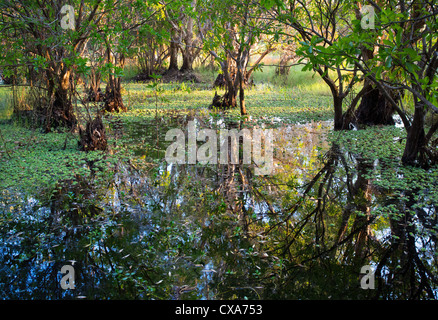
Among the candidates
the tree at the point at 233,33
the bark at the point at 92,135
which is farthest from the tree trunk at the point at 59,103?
the tree at the point at 233,33

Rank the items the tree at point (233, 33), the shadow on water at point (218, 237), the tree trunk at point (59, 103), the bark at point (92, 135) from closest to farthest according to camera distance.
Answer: the shadow on water at point (218, 237) < the bark at point (92, 135) < the tree at point (233, 33) < the tree trunk at point (59, 103)

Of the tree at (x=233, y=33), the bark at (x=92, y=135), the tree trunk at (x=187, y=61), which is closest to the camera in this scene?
the bark at (x=92, y=135)

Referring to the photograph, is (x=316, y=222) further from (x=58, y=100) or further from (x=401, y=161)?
(x=58, y=100)

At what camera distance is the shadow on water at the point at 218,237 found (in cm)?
321

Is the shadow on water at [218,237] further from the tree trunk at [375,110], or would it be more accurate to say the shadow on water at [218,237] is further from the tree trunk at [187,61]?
the tree trunk at [187,61]

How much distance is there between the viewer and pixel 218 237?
4016mm

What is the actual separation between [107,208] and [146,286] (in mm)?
1697

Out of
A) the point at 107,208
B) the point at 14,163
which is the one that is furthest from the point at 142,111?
the point at 107,208

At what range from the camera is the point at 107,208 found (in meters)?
4.63

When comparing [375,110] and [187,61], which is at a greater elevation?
[187,61]

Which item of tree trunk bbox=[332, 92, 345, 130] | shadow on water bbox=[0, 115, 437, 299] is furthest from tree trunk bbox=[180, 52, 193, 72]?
shadow on water bbox=[0, 115, 437, 299]

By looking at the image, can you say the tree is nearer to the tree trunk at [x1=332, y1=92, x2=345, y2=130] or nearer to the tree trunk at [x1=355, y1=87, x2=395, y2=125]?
the tree trunk at [x1=332, y1=92, x2=345, y2=130]

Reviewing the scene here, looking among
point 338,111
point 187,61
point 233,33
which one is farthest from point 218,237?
Result: point 187,61

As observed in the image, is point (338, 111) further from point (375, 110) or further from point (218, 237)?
point (218, 237)
